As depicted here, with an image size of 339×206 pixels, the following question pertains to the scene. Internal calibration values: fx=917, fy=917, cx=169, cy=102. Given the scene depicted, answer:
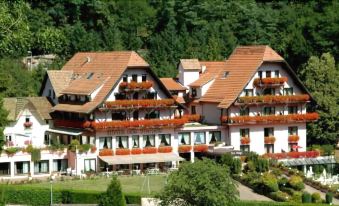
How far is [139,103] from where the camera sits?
68062 millimetres

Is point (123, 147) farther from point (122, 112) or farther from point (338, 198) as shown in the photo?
point (338, 198)

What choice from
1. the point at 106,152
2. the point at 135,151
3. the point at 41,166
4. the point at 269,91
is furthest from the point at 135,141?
the point at 269,91

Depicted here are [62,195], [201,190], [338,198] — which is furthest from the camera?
[338,198]

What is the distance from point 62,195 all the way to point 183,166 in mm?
9824

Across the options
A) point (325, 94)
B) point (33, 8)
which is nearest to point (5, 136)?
point (325, 94)

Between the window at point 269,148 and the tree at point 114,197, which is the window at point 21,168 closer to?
the window at point 269,148

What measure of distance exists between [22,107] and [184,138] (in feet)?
41.3

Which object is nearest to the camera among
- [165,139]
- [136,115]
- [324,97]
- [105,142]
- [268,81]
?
[105,142]

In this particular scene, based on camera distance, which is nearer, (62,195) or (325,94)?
(62,195)

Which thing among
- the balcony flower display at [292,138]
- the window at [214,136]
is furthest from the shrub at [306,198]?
the balcony flower display at [292,138]

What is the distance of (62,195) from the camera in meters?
54.5

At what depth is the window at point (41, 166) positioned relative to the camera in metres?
65.6

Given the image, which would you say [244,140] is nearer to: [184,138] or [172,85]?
[184,138]

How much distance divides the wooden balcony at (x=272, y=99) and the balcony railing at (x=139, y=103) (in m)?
5.95
